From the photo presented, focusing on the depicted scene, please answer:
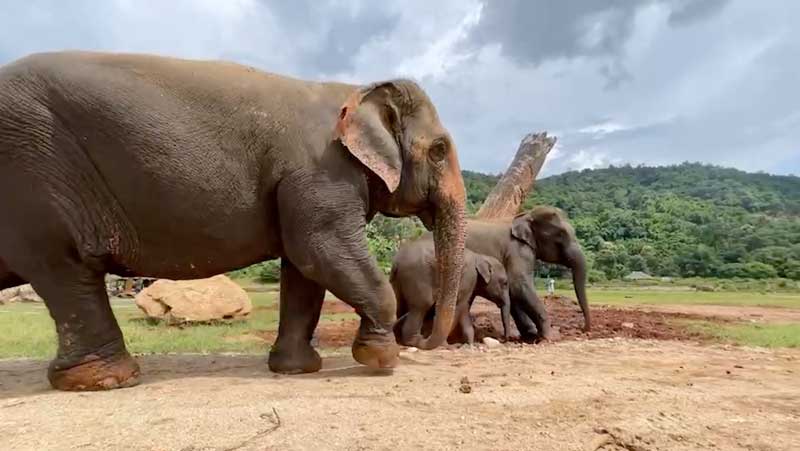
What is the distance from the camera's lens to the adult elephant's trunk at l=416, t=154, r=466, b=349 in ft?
18.9

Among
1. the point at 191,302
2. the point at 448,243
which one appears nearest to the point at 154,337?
the point at 191,302

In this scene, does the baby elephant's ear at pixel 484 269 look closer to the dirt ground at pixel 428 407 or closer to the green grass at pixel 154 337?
the green grass at pixel 154 337

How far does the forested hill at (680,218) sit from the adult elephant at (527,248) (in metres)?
32.7

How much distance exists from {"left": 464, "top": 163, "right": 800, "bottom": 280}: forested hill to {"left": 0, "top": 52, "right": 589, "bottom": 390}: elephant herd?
1573 inches

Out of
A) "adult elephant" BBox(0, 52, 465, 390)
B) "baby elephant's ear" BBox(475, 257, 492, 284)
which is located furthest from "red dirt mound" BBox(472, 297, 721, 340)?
"adult elephant" BBox(0, 52, 465, 390)

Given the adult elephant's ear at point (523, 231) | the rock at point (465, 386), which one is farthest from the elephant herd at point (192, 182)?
the adult elephant's ear at point (523, 231)

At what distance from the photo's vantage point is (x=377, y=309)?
5.25 meters

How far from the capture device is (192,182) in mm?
4863

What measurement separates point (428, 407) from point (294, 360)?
1931 millimetres

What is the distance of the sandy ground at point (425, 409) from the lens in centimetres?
335

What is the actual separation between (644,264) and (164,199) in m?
51.1

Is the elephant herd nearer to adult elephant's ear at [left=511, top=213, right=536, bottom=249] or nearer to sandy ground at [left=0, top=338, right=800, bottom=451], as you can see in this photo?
sandy ground at [left=0, top=338, right=800, bottom=451]

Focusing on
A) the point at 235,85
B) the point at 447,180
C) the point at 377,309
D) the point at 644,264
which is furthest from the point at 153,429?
the point at 644,264

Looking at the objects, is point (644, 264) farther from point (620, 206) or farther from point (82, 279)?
point (82, 279)
